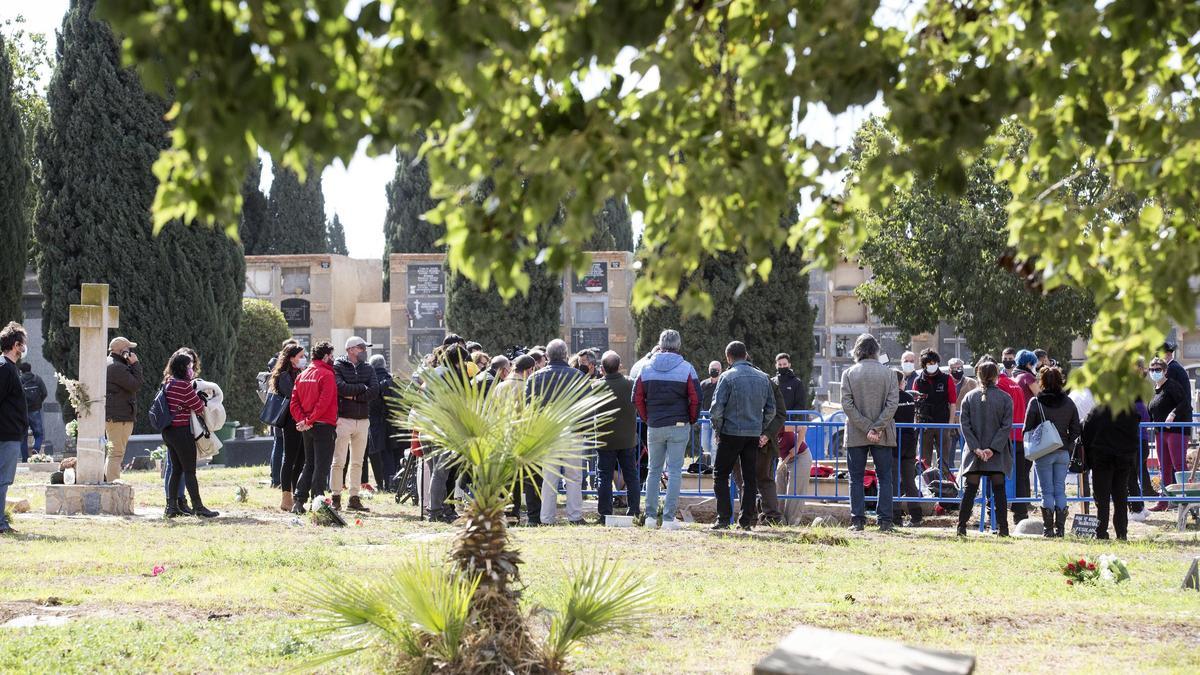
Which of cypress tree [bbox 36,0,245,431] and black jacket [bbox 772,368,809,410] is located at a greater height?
cypress tree [bbox 36,0,245,431]

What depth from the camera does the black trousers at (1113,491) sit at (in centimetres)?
1294

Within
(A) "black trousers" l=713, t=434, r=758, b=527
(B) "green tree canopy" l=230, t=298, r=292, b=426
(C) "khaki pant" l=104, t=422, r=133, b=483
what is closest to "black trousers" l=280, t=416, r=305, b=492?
(C) "khaki pant" l=104, t=422, r=133, b=483

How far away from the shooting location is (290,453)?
14688mm

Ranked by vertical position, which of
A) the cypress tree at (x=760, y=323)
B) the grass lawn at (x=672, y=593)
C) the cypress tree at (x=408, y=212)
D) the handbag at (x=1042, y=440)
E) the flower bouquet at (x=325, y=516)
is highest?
the cypress tree at (x=408, y=212)

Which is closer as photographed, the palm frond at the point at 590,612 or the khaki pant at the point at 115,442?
the palm frond at the point at 590,612

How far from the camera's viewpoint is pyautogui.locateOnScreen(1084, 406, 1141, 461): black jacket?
12648 millimetres

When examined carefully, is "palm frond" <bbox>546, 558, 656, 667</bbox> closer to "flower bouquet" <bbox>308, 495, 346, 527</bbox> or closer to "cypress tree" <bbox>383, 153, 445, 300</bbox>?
"flower bouquet" <bbox>308, 495, 346, 527</bbox>

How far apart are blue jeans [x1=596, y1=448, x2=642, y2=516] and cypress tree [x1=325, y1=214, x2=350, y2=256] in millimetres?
54888

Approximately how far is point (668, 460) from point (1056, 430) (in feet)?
12.0

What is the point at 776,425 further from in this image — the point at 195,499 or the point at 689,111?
the point at 689,111

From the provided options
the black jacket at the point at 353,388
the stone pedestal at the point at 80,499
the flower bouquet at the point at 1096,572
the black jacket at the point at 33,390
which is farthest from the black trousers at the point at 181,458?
the flower bouquet at the point at 1096,572

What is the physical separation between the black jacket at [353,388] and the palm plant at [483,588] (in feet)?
26.2

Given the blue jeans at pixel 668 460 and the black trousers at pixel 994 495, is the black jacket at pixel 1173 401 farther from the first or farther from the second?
the blue jeans at pixel 668 460

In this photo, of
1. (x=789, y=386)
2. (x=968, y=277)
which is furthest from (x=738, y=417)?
(x=968, y=277)
